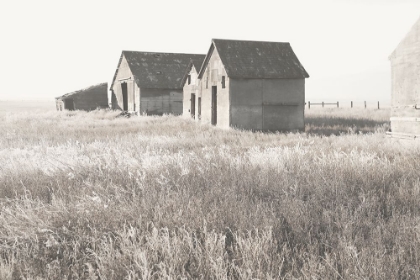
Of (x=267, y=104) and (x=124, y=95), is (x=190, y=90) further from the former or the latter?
(x=124, y=95)

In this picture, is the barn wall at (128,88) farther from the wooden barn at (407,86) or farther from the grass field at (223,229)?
the grass field at (223,229)

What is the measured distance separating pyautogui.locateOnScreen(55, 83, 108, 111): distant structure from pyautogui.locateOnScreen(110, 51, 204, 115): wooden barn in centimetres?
483

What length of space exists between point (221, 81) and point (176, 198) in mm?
15283

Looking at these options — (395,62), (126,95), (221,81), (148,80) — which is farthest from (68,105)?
(395,62)

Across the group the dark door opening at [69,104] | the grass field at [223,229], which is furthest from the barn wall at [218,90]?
the dark door opening at [69,104]

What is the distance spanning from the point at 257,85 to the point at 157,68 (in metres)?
14.8

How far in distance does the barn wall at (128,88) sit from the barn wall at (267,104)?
45.1 ft

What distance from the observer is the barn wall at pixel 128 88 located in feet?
101

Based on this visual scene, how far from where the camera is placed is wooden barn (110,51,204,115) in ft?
98.1

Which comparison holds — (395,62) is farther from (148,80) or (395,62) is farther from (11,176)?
(148,80)

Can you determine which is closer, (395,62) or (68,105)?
(395,62)

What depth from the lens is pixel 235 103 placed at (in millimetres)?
18312

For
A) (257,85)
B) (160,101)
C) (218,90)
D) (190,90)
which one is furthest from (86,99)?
(257,85)

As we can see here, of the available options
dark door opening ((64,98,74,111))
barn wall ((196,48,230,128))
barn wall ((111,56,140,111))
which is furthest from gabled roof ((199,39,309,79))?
dark door opening ((64,98,74,111))
